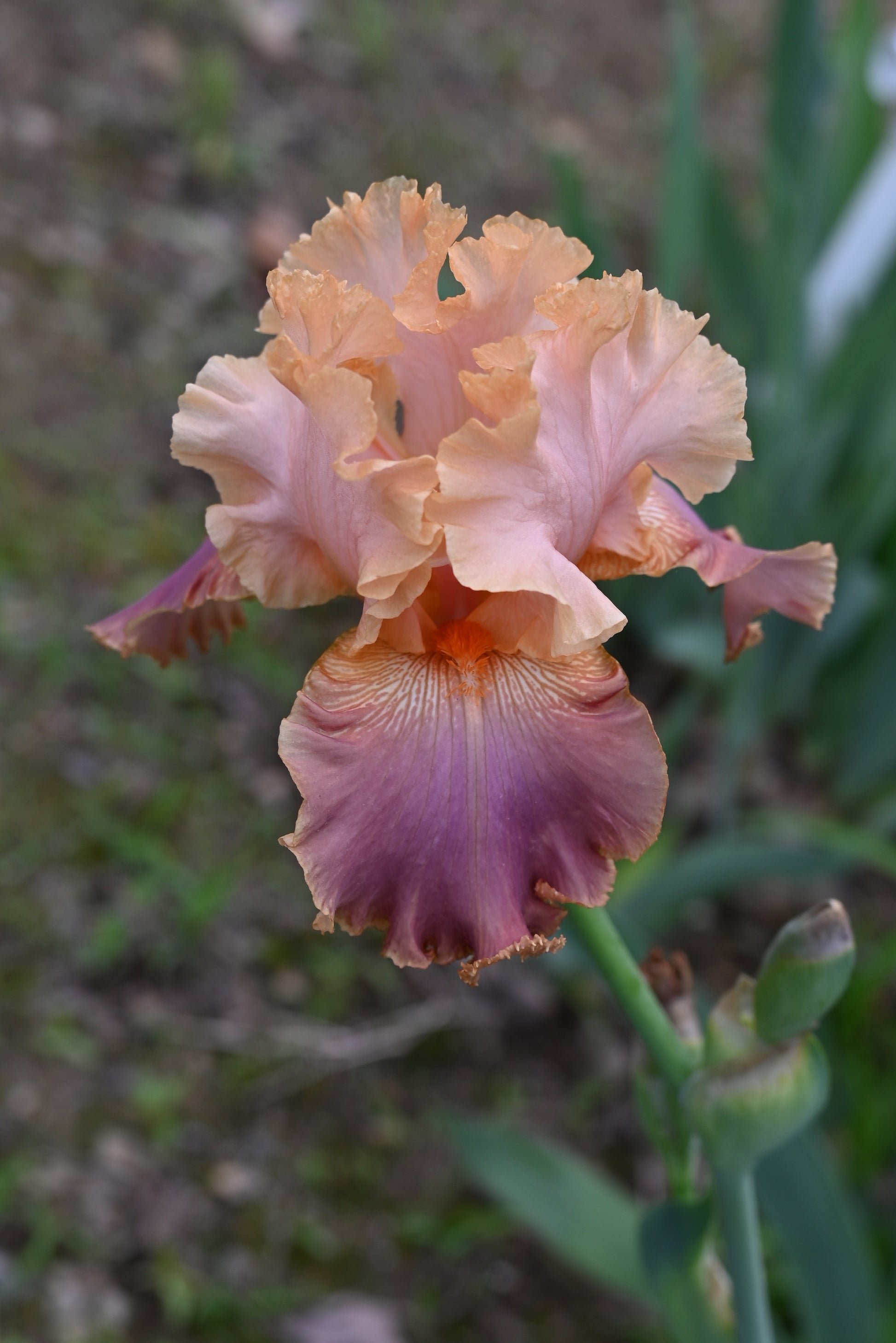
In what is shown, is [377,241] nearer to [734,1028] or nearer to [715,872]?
[734,1028]

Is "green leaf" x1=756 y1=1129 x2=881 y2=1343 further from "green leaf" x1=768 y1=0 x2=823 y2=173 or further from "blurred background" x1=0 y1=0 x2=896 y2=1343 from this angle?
"green leaf" x1=768 y1=0 x2=823 y2=173

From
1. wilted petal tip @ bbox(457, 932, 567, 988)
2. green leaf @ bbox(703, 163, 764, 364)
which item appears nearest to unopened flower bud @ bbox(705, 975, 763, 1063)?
wilted petal tip @ bbox(457, 932, 567, 988)

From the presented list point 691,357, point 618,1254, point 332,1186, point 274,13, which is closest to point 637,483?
point 691,357

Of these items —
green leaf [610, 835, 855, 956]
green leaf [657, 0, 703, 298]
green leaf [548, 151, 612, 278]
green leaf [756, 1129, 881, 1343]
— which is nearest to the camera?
green leaf [756, 1129, 881, 1343]

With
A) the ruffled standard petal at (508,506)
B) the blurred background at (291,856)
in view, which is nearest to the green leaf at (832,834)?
the blurred background at (291,856)

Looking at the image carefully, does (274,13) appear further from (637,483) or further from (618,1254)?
(618,1254)

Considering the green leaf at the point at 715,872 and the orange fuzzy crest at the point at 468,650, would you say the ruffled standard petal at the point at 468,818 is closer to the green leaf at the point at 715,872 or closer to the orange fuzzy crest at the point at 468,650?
the orange fuzzy crest at the point at 468,650
